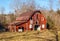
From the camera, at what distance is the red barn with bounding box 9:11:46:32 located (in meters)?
47.5

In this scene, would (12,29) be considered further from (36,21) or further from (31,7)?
(31,7)

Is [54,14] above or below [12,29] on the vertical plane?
above

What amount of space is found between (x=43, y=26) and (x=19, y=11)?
29.7 metres

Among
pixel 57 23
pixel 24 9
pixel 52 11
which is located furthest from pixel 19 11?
pixel 57 23

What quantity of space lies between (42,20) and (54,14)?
17.2 meters

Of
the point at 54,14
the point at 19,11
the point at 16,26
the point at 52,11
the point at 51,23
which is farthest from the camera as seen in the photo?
the point at 19,11

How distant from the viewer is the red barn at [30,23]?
47.5 meters

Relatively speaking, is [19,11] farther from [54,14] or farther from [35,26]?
[35,26]

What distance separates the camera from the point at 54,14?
224 feet

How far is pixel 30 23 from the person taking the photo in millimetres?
49875

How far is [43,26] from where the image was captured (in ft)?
172

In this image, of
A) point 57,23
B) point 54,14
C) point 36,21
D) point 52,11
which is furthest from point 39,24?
point 52,11

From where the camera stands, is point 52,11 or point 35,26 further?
point 52,11

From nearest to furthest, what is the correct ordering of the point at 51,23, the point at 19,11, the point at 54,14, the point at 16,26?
the point at 16,26 → the point at 51,23 → the point at 54,14 → the point at 19,11
